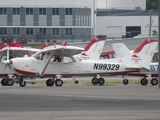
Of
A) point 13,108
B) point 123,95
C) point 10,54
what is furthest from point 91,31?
point 13,108

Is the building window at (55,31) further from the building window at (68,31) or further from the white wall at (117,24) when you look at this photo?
the white wall at (117,24)

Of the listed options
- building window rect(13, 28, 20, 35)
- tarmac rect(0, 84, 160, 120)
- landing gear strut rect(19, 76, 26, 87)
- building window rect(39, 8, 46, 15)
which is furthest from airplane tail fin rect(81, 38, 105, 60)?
building window rect(13, 28, 20, 35)

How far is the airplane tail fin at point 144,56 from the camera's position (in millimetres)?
39156

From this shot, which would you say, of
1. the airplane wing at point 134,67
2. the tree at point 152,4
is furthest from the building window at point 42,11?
the airplane wing at point 134,67

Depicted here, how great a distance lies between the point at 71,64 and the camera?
38250mm

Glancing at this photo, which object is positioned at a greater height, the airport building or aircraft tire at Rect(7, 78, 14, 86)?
the airport building

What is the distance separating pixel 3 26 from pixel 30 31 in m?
3.35

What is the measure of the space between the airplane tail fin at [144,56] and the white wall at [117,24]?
48.9 metres

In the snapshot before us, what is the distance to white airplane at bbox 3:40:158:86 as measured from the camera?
37.2 metres

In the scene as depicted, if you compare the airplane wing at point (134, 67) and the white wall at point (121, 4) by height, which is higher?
the white wall at point (121, 4)

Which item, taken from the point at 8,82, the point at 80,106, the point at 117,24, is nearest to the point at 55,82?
the point at 8,82

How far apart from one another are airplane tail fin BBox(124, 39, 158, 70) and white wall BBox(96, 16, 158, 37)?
160 feet

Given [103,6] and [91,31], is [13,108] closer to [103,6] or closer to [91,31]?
[91,31]

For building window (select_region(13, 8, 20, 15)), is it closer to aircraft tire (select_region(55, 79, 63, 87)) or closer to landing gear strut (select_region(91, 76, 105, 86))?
landing gear strut (select_region(91, 76, 105, 86))
